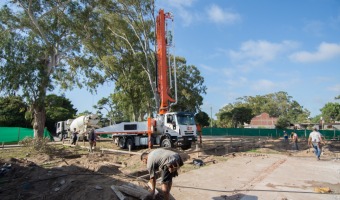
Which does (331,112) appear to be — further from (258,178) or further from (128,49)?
(258,178)

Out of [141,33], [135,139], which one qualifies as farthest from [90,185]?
[141,33]

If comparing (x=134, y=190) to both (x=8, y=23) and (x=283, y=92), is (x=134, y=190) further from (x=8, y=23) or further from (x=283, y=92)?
(x=283, y=92)

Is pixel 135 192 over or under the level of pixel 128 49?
under

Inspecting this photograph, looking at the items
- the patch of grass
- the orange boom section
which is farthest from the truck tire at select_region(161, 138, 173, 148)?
the patch of grass

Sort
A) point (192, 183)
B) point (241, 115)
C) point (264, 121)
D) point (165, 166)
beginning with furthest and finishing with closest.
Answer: point (264, 121), point (241, 115), point (192, 183), point (165, 166)

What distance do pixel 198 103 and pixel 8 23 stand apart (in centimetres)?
2593

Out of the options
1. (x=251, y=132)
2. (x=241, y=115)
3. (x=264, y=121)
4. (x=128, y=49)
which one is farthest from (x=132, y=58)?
(x=264, y=121)

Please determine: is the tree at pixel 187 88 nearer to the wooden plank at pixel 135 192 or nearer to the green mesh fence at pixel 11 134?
the green mesh fence at pixel 11 134

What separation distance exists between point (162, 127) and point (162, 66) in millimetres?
4561

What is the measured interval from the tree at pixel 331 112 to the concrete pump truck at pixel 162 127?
62.3 m

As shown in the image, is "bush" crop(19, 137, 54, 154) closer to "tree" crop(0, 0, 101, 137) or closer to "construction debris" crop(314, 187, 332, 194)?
"tree" crop(0, 0, 101, 137)

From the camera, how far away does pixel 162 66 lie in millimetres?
21000

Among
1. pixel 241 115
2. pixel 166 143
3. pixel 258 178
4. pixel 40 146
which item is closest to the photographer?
pixel 258 178

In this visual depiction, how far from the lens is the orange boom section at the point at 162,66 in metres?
20.5
